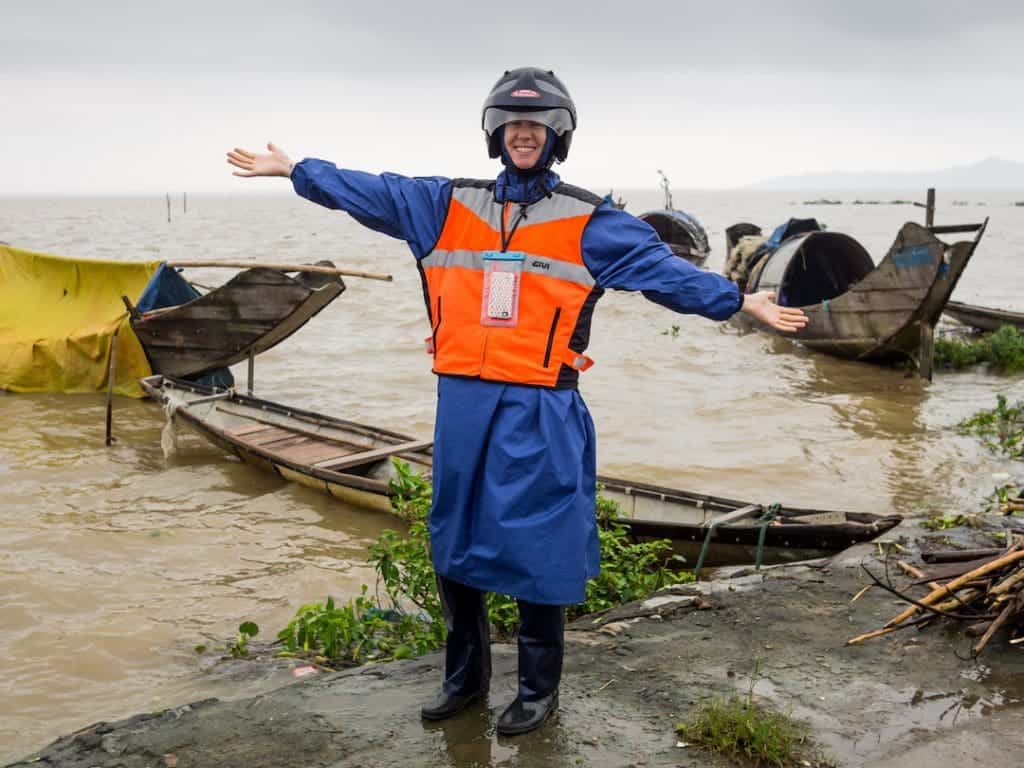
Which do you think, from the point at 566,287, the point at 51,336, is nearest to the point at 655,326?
the point at 51,336

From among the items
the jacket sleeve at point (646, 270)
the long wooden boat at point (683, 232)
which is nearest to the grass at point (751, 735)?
the jacket sleeve at point (646, 270)

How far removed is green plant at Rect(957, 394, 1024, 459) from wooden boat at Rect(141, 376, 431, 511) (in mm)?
6333

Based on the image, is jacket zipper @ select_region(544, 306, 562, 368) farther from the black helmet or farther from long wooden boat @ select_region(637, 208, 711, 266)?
long wooden boat @ select_region(637, 208, 711, 266)

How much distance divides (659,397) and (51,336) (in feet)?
27.8

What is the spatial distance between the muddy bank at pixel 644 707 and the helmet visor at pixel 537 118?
2078 mm

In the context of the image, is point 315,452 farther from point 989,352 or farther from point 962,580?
point 989,352

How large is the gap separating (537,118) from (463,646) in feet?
6.24

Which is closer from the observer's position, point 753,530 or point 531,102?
point 531,102

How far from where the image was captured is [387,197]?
3455mm

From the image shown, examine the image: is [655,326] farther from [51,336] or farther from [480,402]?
[480,402]

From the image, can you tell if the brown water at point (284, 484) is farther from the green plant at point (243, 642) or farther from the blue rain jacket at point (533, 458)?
the blue rain jacket at point (533, 458)

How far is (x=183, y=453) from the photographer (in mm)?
10625

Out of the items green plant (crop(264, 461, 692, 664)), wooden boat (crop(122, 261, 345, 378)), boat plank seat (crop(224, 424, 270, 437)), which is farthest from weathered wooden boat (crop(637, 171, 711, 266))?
green plant (crop(264, 461, 692, 664))

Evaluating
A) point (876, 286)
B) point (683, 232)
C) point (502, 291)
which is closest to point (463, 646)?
point (502, 291)
